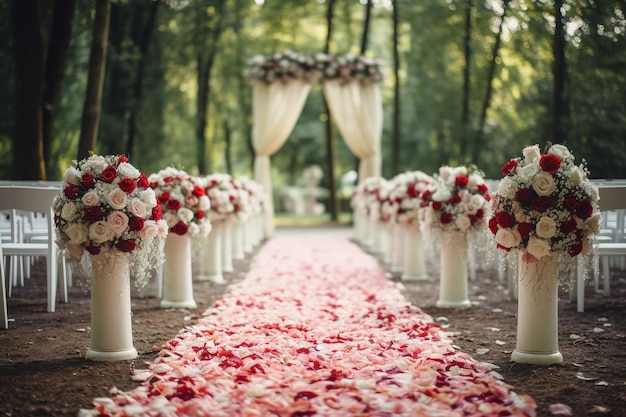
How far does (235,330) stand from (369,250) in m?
7.64

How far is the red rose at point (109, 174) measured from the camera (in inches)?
180

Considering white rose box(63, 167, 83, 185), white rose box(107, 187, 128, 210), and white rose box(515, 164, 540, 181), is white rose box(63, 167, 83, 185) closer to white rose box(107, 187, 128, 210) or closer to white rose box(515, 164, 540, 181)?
white rose box(107, 187, 128, 210)

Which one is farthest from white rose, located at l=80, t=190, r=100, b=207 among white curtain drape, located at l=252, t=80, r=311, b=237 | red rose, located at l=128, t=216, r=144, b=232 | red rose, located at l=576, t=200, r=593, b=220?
white curtain drape, located at l=252, t=80, r=311, b=237

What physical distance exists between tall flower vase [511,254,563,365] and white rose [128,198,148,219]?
2.36 meters

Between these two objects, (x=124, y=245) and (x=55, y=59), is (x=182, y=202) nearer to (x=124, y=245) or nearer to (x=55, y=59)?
(x=124, y=245)

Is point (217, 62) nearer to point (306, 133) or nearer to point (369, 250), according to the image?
point (306, 133)

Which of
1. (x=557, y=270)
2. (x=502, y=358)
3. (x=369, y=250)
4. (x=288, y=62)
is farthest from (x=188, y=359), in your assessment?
(x=288, y=62)

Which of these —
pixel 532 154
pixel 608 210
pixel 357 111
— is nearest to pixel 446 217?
pixel 608 210

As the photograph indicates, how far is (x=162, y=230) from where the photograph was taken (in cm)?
479

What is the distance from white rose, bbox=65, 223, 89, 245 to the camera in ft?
14.8

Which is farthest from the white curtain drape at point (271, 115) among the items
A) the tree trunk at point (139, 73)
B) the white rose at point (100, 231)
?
the white rose at point (100, 231)

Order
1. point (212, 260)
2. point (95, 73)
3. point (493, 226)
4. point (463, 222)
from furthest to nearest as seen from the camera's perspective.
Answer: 1. point (95, 73)
2. point (212, 260)
3. point (463, 222)
4. point (493, 226)

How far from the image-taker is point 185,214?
6.47 m

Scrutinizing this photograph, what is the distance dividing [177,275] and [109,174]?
225 cm
